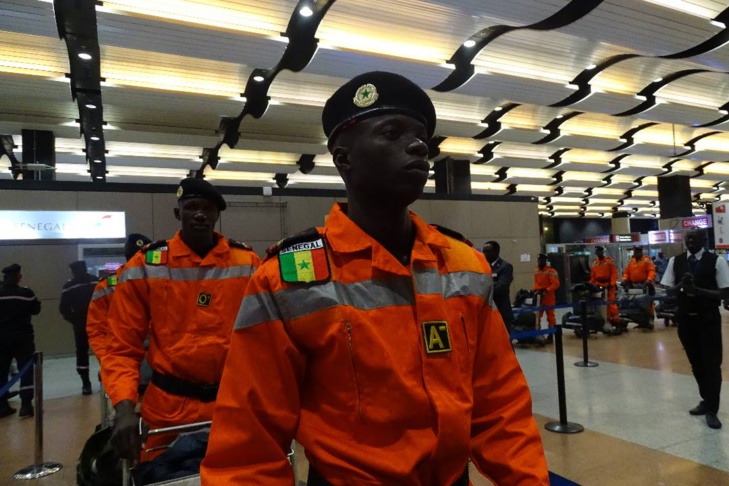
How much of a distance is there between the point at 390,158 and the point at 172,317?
1612 mm

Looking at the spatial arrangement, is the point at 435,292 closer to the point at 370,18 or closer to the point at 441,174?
the point at 370,18

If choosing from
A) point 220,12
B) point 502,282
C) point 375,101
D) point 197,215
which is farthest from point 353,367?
point 220,12

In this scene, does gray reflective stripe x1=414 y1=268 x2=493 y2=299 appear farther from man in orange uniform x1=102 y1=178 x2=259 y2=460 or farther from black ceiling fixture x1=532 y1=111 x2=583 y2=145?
black ceiling fixture x1=532 y1=111 x2=583 y2=145

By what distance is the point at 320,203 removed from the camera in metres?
11.8

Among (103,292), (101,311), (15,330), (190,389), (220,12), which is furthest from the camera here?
(220,12)

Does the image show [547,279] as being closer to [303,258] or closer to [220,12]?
[220,12]

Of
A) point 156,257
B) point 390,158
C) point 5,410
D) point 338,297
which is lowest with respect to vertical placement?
point 5,410

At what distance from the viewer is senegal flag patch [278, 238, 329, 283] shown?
1.05 metres

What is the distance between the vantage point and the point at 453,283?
119cm

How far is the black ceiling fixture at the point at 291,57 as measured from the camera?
638cm

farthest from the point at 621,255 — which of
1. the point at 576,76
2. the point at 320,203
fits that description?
the point at 320,203

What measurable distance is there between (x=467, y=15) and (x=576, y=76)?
3.69 meters

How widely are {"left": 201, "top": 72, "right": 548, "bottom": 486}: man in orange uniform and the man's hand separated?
3.80 feet

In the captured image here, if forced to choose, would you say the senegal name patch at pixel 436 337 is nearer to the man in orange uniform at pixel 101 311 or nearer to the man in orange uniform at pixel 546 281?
the man in orange uniform at pixel 101 311
